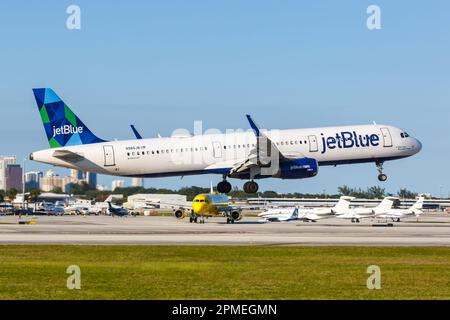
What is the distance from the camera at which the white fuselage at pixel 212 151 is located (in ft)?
266

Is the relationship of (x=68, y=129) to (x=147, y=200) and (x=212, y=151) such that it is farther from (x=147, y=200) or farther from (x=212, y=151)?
(x=147, y=200)

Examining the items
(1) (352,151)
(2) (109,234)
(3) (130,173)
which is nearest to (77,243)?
(2) (109,234)

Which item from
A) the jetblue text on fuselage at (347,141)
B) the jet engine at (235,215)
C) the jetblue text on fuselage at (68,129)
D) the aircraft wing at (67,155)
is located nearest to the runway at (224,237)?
the aircraft wing at (67,155)

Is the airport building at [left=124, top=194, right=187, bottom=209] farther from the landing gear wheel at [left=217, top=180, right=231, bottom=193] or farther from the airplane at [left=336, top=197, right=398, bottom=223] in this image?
the landing gear wheel at [left=217, top=180, right=231, bottom=193]

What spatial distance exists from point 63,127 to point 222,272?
164ft

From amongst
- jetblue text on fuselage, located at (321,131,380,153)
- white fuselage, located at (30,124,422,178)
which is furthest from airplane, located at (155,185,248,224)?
jetblue text on fuselage, located at (321,131,380,153)

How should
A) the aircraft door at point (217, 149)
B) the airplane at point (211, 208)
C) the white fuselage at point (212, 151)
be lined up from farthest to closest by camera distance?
the airplane at point (211, 208) → the aircraft door at point (217, 149) → the white fuselage at point (212, 151)

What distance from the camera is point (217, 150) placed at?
82.5 meters

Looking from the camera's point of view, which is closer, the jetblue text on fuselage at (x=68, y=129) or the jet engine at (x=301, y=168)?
the jet engine at (x=301, y=168)

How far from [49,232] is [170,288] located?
3716 centimetres

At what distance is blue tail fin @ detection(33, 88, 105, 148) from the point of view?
82.6m

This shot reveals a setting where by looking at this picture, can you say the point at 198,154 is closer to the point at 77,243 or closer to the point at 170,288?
the point at 77,243

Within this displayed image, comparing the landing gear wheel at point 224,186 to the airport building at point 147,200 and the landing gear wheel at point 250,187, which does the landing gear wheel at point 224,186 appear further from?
the airport building at point 147,200

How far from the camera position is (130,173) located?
82.4m
